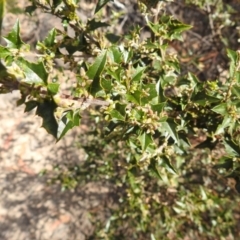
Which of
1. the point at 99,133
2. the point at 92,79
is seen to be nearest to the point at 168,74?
the point at 92,79

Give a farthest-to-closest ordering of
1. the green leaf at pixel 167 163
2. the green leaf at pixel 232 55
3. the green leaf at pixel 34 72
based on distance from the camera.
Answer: the green leaf at pixel 167 163 < the green leaf at pixel 232 55 < the green leaf at pixel 34 72

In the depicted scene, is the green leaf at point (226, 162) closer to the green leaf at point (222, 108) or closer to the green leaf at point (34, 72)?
the green leaf at point (222, 108)

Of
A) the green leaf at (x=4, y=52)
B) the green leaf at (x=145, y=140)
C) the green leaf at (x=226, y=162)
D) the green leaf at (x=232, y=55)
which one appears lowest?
the green leaf at (x=226, y=162)

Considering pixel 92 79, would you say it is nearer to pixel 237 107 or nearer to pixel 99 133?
pixel 237 107

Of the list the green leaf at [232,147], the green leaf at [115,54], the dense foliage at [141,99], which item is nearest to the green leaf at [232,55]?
the dense foliage at [141,99]

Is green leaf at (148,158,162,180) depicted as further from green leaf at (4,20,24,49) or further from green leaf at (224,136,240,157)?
green leaf at (4,20,24,49)

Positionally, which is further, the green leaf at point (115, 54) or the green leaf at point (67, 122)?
the green leaf at point (115, 54)

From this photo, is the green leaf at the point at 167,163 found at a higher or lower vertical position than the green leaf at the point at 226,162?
lower
